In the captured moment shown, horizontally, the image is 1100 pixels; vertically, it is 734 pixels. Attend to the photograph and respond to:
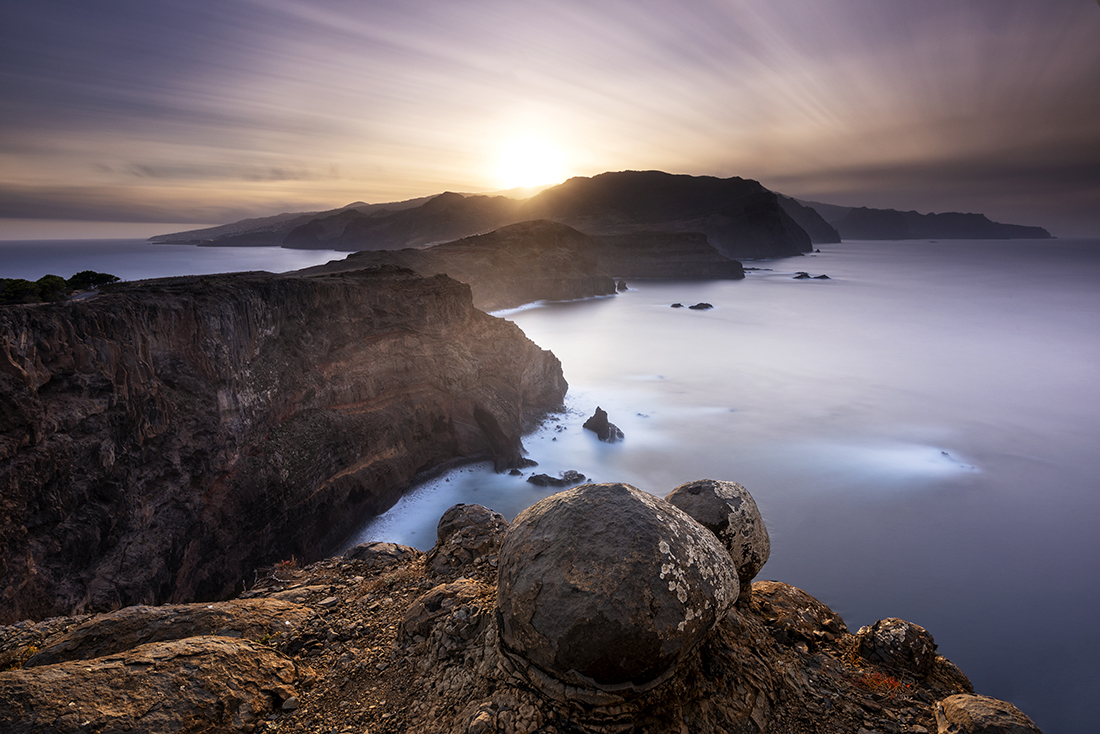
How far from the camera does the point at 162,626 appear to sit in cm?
630

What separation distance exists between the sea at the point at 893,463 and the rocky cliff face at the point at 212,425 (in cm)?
319

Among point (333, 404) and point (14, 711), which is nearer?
point (14, 711)

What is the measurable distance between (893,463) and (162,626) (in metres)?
36.4

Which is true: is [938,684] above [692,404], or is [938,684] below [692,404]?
above

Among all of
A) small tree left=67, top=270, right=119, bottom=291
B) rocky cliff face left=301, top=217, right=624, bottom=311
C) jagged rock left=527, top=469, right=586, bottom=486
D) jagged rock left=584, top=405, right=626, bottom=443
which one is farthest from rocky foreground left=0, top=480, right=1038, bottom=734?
rocky cliff face left=301, top=217, right=624, bottom=311

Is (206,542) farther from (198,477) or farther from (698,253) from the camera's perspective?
(698,253)

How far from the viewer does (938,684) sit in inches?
291

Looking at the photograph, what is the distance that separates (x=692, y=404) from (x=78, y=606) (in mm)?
38183

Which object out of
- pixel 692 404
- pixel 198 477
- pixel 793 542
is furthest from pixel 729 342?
pixel 198 477

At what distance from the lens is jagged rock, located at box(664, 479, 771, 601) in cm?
730

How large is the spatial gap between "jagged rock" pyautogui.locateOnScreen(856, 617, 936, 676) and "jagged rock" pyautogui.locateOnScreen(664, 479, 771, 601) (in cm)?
180

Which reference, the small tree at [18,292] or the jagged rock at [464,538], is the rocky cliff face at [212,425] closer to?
the small tree at [18,292]

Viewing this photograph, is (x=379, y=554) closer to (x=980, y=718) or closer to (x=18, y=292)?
(x=980, y=718)

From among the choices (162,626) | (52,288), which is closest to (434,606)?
(162,626)
